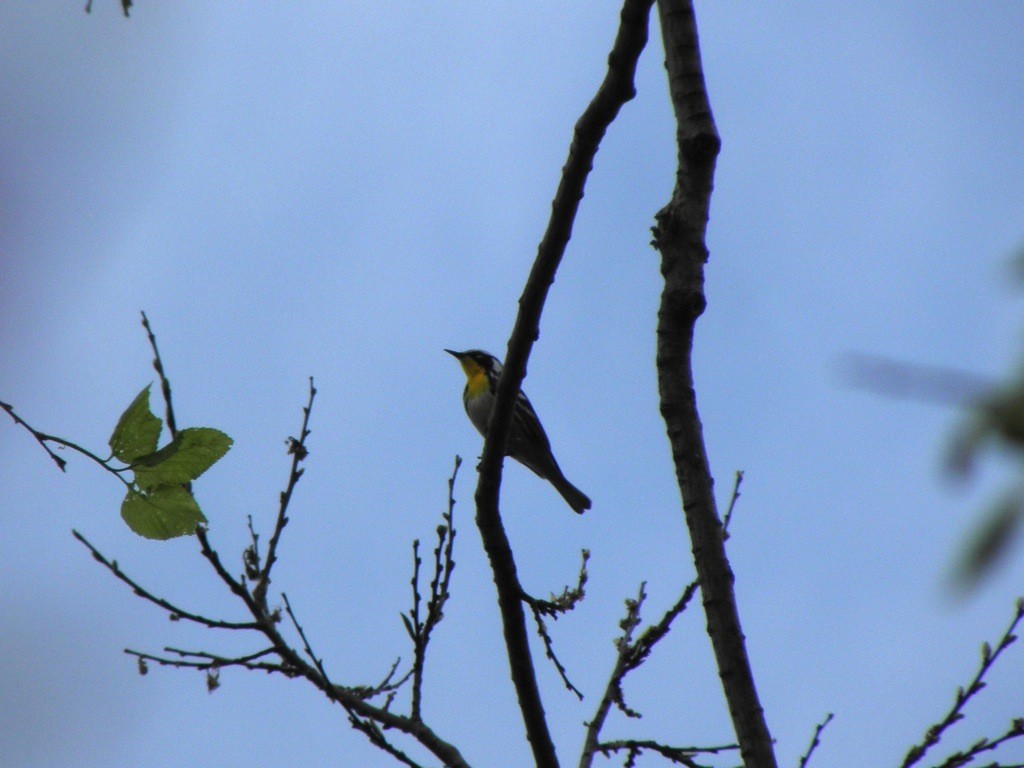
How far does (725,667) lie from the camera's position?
267 cm

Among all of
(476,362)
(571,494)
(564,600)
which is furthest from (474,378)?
(564,600)

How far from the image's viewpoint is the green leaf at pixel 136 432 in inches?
99.0

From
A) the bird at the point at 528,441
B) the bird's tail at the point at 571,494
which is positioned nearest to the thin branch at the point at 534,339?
the bird at the point at 528,441

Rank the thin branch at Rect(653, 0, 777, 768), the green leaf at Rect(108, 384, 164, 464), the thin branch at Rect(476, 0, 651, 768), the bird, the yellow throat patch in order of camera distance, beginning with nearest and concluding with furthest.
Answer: the green leaf at Rect(108, 384, 164, 464) < the thin branch at Rect(653, 0, 777, 768) < the thin branch at Rect(476, 0, 651, 768) < the bird < the yellow throat patch

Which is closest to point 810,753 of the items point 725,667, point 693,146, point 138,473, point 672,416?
point 725,667

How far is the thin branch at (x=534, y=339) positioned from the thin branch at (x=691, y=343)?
0.25 meters

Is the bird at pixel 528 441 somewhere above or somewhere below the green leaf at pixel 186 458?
above

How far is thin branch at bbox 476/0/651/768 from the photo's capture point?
3.02 metres

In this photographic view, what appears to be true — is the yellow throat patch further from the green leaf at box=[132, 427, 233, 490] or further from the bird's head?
the green leaf at box=[132, 427, 233, 490]

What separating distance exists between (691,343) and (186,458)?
1.43 meters

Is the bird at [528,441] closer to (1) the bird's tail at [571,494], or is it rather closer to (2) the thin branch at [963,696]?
(1) the bird's tail at [571,494]

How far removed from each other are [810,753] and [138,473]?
2.13 metres

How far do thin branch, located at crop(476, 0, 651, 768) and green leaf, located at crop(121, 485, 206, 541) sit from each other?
1303 millimetres

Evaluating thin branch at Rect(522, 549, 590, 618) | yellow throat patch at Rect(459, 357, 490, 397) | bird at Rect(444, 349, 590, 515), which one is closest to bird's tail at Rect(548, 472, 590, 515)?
bird at Rect(444, 349, 590, 515)
